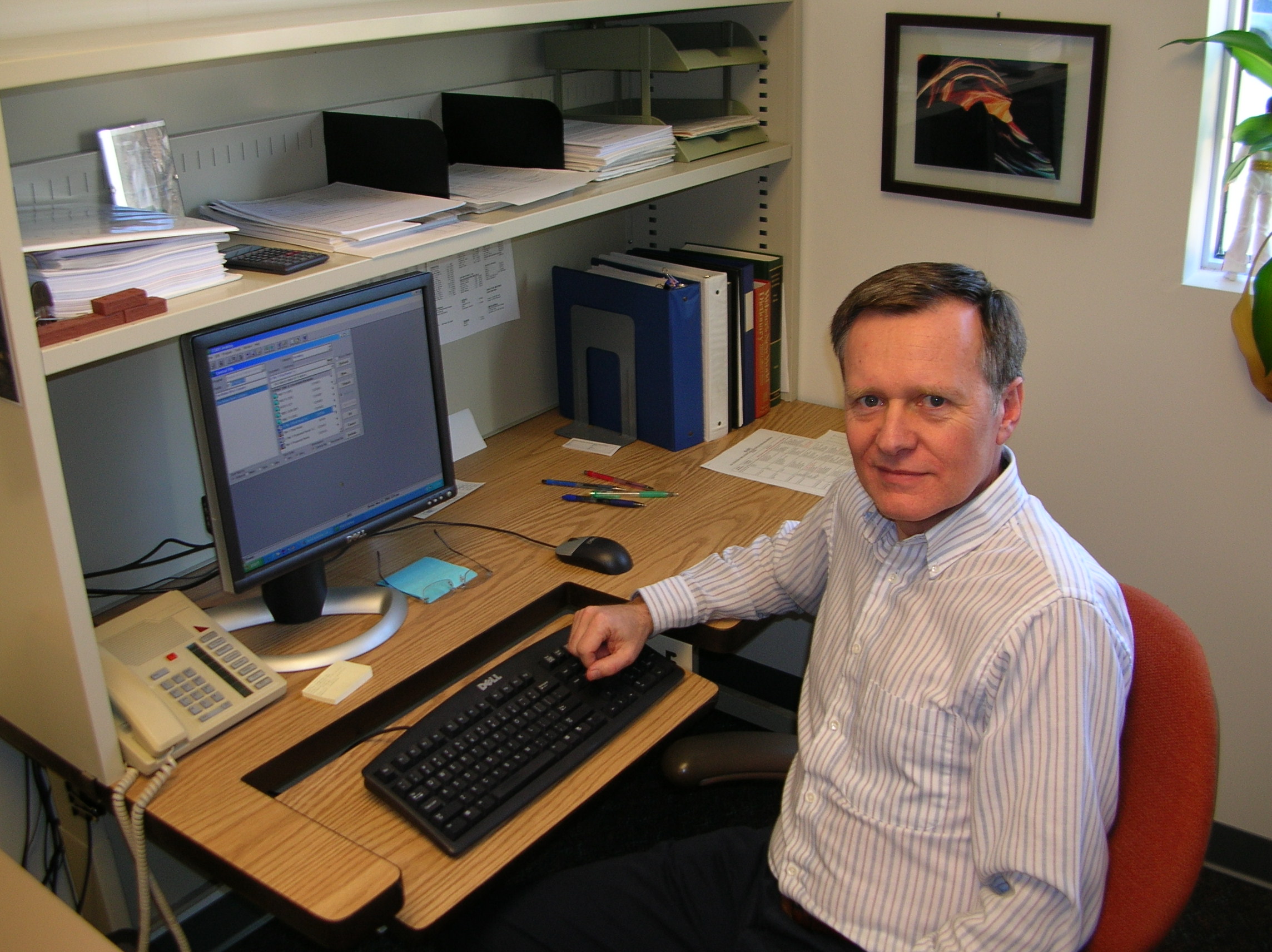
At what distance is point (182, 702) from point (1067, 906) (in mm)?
973

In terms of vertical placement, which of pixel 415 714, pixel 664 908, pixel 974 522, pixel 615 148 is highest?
pixel 615 148

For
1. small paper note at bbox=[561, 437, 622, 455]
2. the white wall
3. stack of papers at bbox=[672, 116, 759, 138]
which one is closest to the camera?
the white wall

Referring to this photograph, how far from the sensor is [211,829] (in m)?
1.22

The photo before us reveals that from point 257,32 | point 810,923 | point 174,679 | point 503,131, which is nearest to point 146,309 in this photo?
point 257,32

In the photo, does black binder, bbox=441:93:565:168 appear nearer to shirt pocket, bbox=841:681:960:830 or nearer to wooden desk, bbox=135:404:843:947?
wooden desk, bbox=135:404:843:947

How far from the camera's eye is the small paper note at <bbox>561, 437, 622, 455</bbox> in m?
2.11

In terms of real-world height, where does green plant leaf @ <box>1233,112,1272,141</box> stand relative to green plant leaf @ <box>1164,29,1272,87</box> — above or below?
below

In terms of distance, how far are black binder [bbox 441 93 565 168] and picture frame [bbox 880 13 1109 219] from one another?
0.61 m

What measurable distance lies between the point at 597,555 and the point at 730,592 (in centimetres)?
23

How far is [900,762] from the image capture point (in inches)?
48.3

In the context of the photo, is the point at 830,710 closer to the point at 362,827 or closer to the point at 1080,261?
the point at 362,827

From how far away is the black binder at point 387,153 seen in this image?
5.26ft

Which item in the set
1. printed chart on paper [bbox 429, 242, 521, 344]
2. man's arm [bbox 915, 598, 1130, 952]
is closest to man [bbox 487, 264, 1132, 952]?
man's arm [bbox 915, 598, 1130, 952]

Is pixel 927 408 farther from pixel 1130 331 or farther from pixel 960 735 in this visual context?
pixel 1130 331
